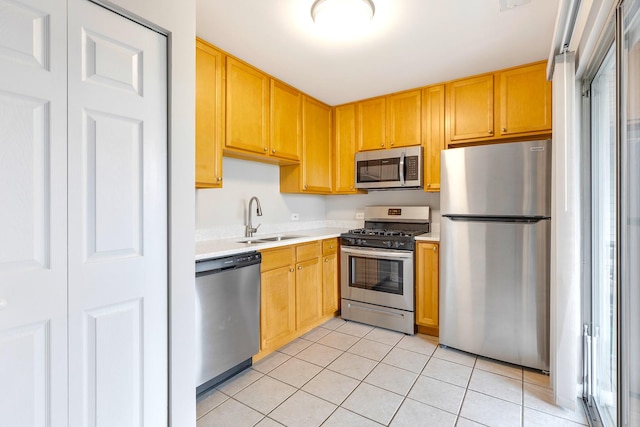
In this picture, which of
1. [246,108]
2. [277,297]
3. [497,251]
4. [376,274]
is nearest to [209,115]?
[246,108]

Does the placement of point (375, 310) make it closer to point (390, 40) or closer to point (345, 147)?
point (345, 147)

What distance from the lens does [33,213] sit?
104cm

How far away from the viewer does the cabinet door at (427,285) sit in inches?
108

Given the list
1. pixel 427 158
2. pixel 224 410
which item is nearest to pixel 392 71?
pixel 427 158

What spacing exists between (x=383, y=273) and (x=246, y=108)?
1.95m

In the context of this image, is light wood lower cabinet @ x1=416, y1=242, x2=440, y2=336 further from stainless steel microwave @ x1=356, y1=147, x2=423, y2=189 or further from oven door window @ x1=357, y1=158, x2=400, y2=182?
oven door window @ x1=357, y1=158, x2=400, y2=182

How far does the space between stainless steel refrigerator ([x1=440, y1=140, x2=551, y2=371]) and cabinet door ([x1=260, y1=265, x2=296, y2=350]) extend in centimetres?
128

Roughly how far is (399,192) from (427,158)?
595 mm

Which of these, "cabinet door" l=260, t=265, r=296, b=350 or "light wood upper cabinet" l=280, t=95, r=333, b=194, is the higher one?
"light wood upper cabinet" l=280, t=95, r=333, b=194

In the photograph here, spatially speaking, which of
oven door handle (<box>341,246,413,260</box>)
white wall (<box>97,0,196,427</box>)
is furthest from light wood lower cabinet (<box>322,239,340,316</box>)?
white wall (<box>97,0,196,427</box>)

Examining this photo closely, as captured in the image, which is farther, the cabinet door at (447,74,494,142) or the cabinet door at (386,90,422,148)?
the cabinet door at (386,90,422,148)

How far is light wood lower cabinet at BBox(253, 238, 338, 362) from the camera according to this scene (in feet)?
7.84

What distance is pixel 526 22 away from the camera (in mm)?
1974

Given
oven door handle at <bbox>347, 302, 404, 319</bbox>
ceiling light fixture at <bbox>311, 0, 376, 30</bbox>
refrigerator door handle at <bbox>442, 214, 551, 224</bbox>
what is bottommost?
oven door handle at <bbox>347, 302, 404, 319</bbox>
